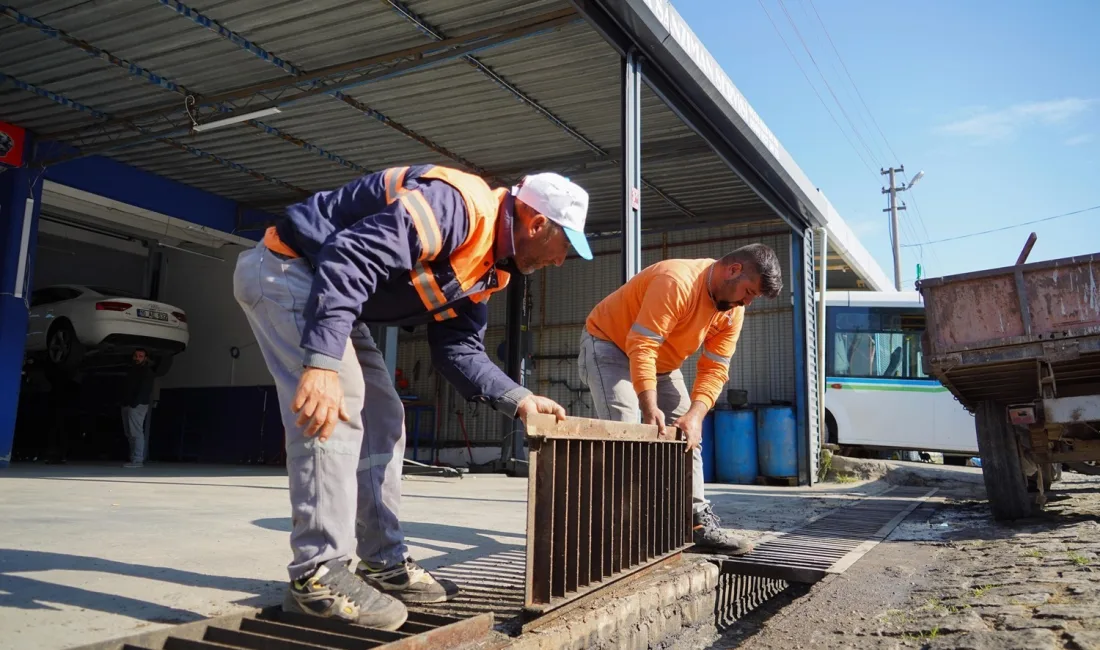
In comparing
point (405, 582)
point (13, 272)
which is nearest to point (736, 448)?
point (405, 582)

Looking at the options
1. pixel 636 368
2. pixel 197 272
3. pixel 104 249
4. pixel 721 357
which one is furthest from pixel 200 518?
pixel 104 249

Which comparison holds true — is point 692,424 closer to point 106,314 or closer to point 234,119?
point 234,119

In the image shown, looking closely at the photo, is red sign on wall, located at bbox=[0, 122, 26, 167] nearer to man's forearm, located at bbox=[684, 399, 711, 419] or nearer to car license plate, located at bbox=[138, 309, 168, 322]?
car license plate, located at bbox=[138, 309, 168, 322]

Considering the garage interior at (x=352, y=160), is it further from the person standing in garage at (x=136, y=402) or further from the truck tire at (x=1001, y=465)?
the truck tire at (x=1001, y=465)

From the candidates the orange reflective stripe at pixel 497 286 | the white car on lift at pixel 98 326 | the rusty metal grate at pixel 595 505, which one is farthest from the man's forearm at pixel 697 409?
the white car on lift at pixel 98 326

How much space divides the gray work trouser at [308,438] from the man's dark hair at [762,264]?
2017 mm

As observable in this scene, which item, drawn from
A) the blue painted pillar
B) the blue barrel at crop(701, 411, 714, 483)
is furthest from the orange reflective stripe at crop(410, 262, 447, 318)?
the blue barrel at crop(701, 411, 714, 483)

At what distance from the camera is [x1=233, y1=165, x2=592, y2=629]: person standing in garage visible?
2199mm

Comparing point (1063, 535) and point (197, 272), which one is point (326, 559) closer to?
point (1063, 535)

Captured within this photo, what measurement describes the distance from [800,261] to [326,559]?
11.1 meters

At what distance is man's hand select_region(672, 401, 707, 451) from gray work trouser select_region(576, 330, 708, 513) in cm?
14

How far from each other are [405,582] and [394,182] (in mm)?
1410

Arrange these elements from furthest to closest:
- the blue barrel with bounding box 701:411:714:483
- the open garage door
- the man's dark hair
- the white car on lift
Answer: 1. the blue barrel with bounding box 701:411:714:483
2. the open garage door
3. the white car on lift
4. the man's dark hair

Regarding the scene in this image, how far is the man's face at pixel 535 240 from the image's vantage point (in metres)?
2.69
